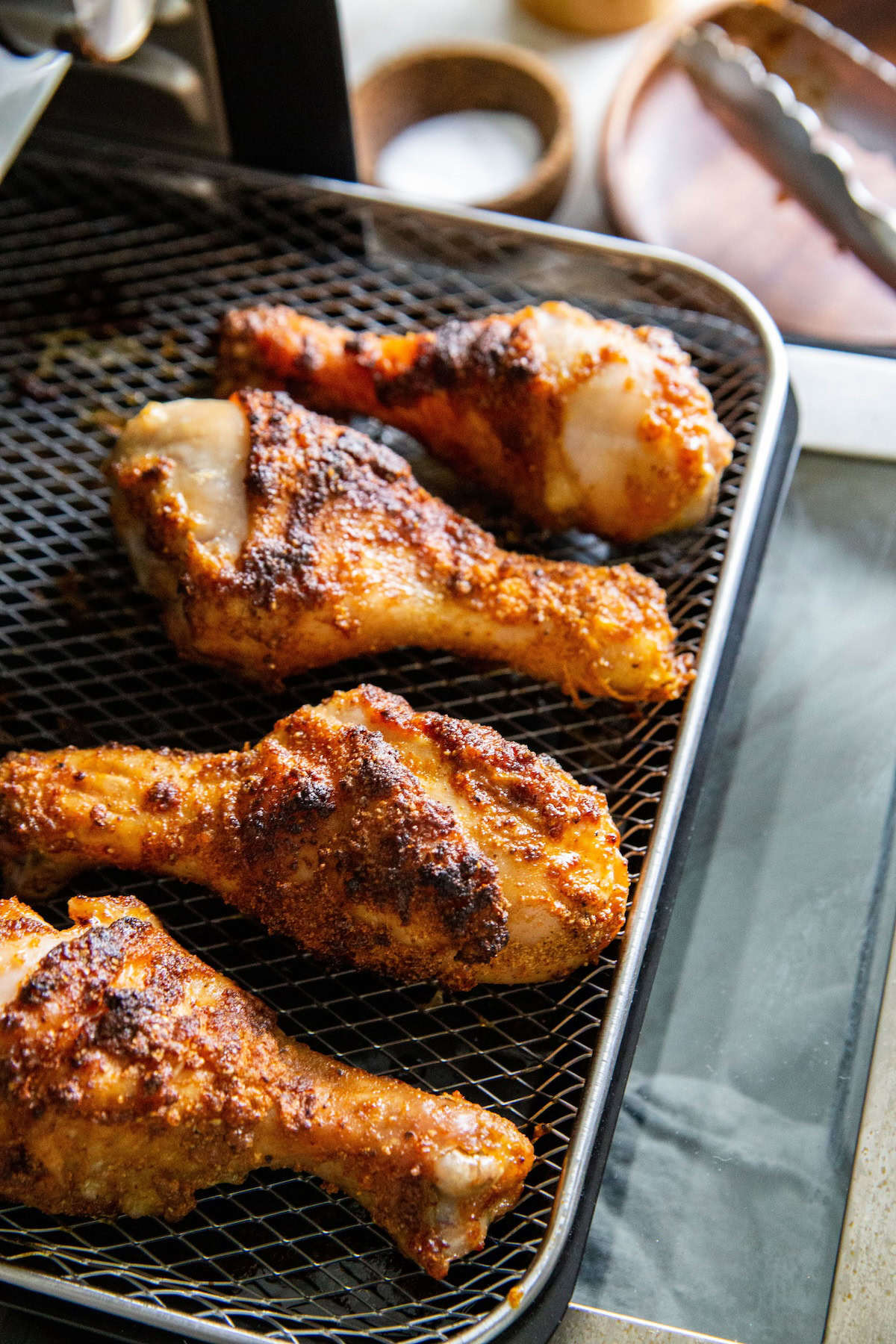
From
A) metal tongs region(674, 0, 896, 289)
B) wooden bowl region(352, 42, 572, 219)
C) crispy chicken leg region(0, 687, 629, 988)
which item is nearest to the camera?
crispy chicken leg region(0, 687, 629, 988)

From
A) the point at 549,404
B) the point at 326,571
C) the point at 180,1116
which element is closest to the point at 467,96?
the point at 549,404

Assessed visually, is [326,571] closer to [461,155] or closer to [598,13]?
[461,155]

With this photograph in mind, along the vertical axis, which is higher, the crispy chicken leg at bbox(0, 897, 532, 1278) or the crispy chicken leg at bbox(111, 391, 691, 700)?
the crispy chicken leg at bbox(111, 391, 691, 700)

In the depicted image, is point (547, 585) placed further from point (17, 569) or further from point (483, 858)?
point (17, 569)

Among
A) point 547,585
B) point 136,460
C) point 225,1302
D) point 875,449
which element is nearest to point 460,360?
point 547,585

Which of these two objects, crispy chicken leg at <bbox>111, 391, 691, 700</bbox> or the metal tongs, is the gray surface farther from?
the metal tongs

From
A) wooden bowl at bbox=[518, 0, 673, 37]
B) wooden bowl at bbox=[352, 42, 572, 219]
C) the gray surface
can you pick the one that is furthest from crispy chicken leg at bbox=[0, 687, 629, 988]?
wooden bowl at bbox=[518, 0, 673, 37]
